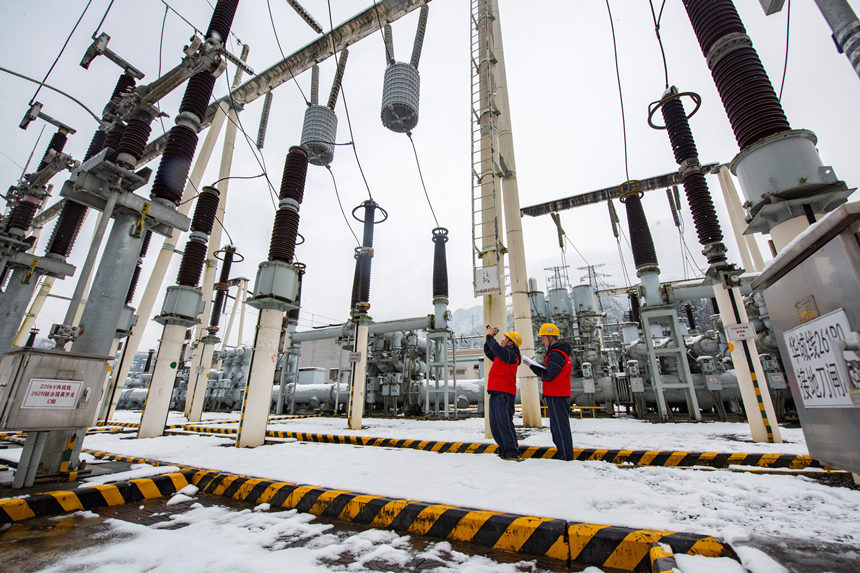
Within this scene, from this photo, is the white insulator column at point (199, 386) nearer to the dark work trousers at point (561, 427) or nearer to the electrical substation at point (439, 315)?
the electrical substation at point (439, 315)

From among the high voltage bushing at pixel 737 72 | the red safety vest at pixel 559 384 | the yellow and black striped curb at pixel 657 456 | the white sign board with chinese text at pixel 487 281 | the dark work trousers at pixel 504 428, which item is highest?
the high voltage bushing at pixel 737 72

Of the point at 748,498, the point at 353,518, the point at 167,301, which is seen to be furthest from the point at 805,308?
the point at 167,301

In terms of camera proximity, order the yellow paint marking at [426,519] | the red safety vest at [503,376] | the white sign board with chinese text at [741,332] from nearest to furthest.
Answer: the yellow paint marking at [426,519], the red safety vest at [503,376], the white sign board with chinese text at [741,332]

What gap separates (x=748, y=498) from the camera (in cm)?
289

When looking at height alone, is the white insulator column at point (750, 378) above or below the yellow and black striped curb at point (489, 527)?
above

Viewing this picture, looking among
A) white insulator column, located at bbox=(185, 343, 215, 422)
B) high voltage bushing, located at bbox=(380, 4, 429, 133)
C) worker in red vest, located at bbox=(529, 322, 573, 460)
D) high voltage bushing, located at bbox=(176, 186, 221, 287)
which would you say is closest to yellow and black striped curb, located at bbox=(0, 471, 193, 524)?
worker in red vest, located at bbox=(529, 322, 573, 460)

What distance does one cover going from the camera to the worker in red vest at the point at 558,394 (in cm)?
473

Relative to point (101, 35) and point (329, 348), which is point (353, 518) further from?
point (329, 348)

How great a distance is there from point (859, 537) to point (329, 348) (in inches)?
1732

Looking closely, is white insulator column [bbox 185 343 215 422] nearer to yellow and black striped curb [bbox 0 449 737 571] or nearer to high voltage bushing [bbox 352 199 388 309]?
high voltage bushing [bbox 352 199 388 309]

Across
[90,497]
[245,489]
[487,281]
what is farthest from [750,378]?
[90,497]

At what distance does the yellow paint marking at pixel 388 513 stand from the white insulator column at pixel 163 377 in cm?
671

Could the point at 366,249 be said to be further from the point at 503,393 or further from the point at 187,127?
the point at 503,393

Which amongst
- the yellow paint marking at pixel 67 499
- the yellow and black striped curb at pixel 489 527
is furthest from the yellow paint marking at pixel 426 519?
the yellow paint marking at pixel 67 499
